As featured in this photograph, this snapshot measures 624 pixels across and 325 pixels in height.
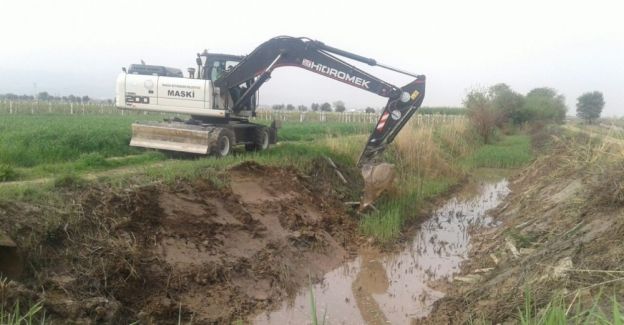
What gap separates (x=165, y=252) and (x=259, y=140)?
686 cm

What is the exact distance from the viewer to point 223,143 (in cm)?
1189

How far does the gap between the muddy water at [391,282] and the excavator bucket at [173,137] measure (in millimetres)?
4657

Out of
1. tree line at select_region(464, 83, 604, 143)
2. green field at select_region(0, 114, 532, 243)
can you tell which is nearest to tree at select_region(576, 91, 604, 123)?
tree line at select_region(464, 83, 604, 143)

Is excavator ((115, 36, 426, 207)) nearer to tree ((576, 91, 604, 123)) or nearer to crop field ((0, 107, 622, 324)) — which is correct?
crop field ((0, 107, 622, 324))

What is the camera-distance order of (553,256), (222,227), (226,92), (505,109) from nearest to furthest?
(553,256) → (222,227) → (226,92) → (505,109)

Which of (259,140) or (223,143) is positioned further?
(259,140)

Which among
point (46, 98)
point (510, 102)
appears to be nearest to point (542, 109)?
point (510, 102)

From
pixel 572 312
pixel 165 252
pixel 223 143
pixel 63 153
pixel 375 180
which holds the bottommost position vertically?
pixel 165 252

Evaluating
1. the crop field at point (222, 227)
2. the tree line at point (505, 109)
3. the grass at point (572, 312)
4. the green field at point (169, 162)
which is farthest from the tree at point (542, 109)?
the grass at point (572, 312)

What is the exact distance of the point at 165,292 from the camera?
6.30 metres

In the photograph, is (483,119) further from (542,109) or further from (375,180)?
(375,180)

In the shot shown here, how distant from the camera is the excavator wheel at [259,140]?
13469mm

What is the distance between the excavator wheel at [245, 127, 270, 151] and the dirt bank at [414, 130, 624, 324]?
20.1 feet

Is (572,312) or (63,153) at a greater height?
(63,153)
